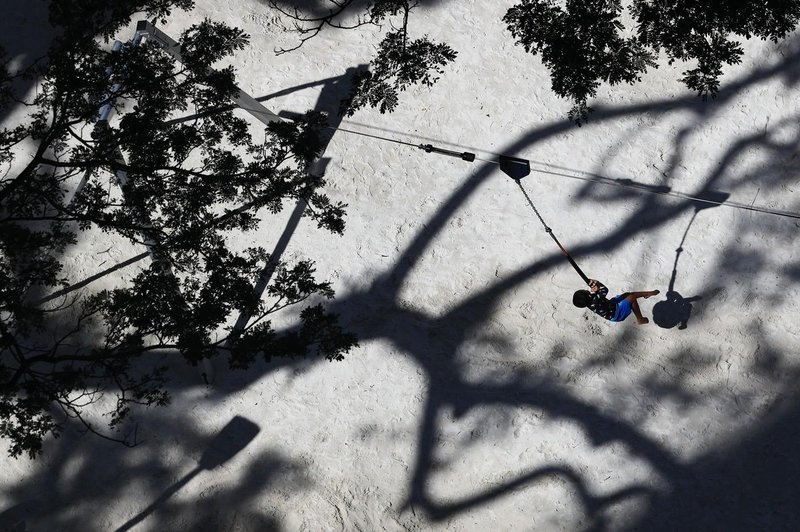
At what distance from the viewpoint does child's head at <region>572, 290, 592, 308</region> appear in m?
8.05

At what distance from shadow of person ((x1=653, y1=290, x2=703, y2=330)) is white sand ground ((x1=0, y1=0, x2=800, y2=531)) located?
52 mm

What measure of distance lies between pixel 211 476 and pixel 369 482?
189 centimetres

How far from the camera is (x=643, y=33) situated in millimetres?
5867

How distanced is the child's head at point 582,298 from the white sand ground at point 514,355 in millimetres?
783

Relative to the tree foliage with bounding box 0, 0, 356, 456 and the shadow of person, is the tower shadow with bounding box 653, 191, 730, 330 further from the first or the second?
the tree foliage with bounding box 0, 0, 356, 456

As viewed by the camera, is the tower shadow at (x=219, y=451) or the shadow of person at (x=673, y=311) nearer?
the shadow of person at (x=673, y=311)

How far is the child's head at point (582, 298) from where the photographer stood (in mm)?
8055

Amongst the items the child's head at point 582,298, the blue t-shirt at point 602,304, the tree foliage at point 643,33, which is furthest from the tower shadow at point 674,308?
the tree foliage at point 643,33

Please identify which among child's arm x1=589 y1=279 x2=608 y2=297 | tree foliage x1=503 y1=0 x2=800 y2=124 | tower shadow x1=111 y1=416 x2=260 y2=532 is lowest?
tower shadow x1=111 y1=416 x2=260 y2=532

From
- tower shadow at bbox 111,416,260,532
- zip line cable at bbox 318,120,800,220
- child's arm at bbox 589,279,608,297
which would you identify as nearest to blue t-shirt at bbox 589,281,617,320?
child's arm at bbox 589,279,608,297

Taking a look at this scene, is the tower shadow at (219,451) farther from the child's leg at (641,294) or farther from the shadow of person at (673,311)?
the shadow of person at (673,311)

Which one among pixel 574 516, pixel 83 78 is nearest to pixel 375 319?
pixel 574 516

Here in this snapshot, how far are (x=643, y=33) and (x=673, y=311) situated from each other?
3989 millimetres

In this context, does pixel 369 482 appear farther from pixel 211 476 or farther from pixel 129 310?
pixel 129 310
